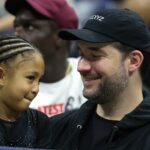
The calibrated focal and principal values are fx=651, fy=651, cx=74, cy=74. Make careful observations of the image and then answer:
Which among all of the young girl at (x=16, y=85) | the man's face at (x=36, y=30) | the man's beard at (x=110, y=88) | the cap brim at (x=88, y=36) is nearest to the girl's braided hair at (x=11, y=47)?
the young girl at (x=16, y=85)

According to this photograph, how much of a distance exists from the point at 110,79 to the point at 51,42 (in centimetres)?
157

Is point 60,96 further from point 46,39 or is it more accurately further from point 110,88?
point 110,88

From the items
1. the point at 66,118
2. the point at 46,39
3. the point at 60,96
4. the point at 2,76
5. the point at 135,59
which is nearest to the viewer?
the point at 2,76

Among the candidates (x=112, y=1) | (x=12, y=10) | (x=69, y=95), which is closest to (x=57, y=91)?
(x=69, y=95)

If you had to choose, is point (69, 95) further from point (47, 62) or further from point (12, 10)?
point (12, 10)

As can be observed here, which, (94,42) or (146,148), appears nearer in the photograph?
(146,148)

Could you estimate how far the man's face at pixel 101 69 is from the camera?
11.3 feet

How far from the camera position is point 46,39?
4941 millimetres

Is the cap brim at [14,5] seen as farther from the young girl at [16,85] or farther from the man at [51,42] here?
the young girl at [16,85]

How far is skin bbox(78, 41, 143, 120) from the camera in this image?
3.44 meters

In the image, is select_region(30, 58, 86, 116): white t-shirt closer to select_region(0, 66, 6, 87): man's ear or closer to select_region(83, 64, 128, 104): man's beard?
select_region(83, 64, 128, 104): man's beard

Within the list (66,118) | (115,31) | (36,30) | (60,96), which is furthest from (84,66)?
(36,30)

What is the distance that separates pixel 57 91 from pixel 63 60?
31 centimetres

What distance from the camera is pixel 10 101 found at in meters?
3.19
